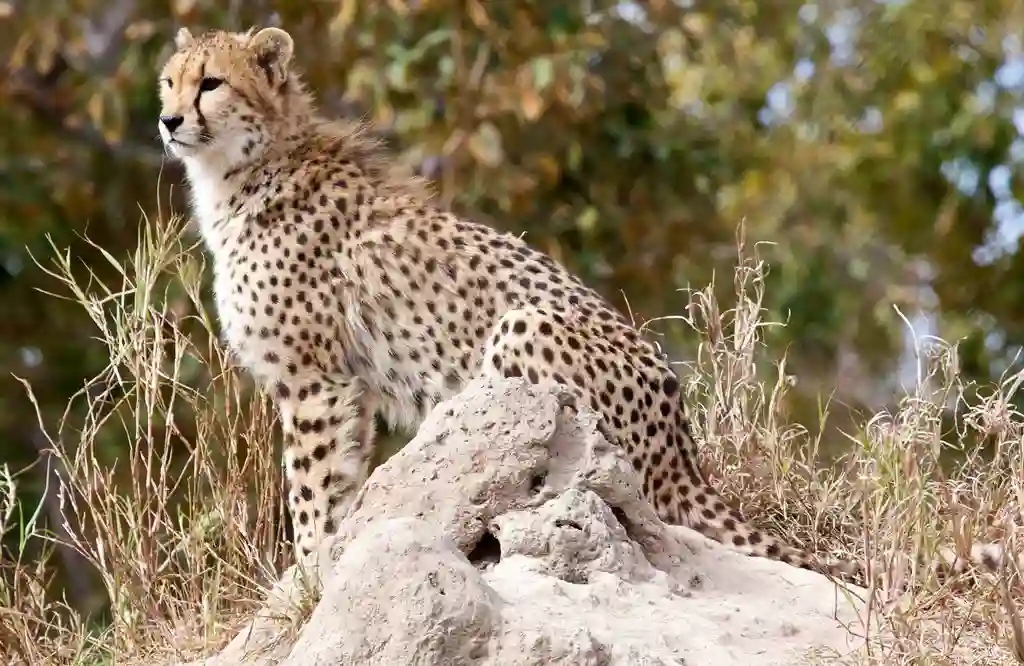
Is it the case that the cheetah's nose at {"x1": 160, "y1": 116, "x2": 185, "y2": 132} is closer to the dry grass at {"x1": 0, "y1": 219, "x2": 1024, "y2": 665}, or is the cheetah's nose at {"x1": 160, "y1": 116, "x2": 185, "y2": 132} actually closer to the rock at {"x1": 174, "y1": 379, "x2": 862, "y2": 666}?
the dry grass at {"x1": 0, "y1": 219, "x2": 1024, "y2": 665}

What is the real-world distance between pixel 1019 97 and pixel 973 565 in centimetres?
789

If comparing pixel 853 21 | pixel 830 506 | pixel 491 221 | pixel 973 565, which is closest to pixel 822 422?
pixel 830 506

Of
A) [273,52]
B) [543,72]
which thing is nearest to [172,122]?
[273,52]

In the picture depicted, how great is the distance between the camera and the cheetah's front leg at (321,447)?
4.25 m

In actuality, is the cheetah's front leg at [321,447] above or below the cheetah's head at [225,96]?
below

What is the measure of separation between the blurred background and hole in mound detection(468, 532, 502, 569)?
3.21 metres

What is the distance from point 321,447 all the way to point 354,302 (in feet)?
1.28

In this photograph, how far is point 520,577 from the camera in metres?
2.96

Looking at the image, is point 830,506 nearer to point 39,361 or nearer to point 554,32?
point 554,32

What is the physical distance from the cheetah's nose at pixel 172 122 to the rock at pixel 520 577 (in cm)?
152

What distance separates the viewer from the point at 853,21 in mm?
11922

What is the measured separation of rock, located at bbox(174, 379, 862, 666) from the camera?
2652 millimetres

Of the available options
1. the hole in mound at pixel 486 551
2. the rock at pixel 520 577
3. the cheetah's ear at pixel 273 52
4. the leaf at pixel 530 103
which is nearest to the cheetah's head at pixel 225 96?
the cheetah's ear at pixel 273 52

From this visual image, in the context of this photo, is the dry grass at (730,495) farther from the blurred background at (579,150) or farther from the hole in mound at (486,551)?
the blurred background at (579,150)
